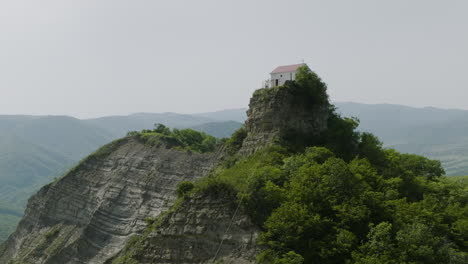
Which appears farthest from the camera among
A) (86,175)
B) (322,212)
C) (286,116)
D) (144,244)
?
(86,175)

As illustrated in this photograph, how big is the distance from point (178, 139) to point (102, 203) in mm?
16743

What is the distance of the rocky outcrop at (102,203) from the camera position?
41594 millimetres

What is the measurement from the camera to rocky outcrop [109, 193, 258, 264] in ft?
87.6

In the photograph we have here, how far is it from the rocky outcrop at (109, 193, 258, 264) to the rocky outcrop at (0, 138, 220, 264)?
9.28 meters

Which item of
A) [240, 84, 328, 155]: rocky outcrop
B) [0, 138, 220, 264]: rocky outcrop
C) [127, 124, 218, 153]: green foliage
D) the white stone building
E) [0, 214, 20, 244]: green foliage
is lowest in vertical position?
[0, 214, 20, 244]: green foliage

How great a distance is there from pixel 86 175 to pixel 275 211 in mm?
34126

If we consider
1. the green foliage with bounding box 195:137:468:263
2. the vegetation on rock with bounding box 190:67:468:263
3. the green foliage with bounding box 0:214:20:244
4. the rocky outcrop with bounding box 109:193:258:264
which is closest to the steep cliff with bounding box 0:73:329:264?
the rocky outcrop with bounding box 109:193:258:264

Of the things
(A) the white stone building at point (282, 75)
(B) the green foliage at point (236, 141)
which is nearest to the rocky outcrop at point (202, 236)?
(B) the green foliage at point (236, 141)

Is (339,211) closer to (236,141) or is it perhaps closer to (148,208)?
(236,141)

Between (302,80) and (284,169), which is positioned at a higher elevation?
(302,80)

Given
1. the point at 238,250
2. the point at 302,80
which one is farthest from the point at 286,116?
the point at 238,250

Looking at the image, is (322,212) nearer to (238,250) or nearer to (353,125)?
(238,250)

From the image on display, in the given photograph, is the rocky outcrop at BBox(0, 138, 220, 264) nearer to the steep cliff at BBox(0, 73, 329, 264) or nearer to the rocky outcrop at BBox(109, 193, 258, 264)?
the steep cliff at BBox(0, 73, 329, 264)

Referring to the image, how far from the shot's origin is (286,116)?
126 feet
